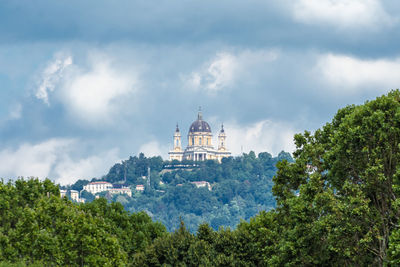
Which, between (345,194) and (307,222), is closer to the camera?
(345,194)

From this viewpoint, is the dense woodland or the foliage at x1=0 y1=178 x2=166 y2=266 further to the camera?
the foliage at x1=0 y1=178 x2=166 y2=266

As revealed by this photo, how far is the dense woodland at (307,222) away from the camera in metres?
39.0

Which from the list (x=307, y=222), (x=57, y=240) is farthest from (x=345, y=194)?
(x=57, y=240)

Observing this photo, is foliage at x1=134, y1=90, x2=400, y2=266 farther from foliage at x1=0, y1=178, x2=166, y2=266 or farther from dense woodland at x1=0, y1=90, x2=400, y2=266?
foliage at x1=0, y1=178, x2=166, y2=266

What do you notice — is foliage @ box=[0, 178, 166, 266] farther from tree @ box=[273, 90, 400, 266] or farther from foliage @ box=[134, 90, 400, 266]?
tree @ box=[273, 90, 400, 266]

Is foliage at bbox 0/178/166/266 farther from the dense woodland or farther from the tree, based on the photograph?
the tree

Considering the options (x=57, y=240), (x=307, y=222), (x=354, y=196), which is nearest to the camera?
(x=354, y=196)

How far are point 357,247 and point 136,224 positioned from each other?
35749mm

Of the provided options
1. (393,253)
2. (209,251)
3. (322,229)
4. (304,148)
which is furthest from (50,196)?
(393,253)

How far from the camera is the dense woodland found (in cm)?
3900

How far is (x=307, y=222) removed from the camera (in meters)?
42.4

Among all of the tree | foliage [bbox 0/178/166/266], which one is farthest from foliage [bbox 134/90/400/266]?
foliage [bbox 0/178/166/266]

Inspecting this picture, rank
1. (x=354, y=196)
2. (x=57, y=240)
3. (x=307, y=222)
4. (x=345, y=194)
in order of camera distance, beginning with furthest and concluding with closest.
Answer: (x=57, y=240) < (x=307, y=222) < (x=345, y=194) < (x=354, y=196)

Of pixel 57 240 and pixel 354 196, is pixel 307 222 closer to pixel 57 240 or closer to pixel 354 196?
pixel 354 196
